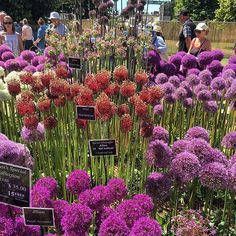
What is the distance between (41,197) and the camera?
154cm

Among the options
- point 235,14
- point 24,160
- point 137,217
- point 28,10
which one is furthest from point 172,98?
point 235,14

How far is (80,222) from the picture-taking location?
4.72ft

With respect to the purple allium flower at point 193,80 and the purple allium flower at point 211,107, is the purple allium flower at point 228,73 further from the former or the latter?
the purple allium flower at point 211,107

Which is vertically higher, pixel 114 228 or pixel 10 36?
pixel 10 36

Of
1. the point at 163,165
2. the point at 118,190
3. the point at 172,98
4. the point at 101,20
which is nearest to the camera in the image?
the point at 118,190

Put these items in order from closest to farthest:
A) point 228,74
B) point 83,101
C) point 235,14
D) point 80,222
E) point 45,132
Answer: point 80,222, point 83,101, point 45,132, point 228,74, point 235,14

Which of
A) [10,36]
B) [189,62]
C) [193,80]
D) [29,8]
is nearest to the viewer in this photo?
[193,80]

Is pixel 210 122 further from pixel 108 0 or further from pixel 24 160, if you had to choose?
pixel 24 160

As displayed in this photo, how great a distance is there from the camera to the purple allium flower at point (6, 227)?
1443 millimetres

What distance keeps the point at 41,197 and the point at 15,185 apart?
0.12 m

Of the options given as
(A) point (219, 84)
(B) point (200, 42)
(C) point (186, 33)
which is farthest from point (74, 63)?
(C) point (186, 33)

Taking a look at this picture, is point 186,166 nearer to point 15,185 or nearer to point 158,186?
point 158,186

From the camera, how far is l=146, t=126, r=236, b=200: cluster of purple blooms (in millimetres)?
1854

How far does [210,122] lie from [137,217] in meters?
2.53
